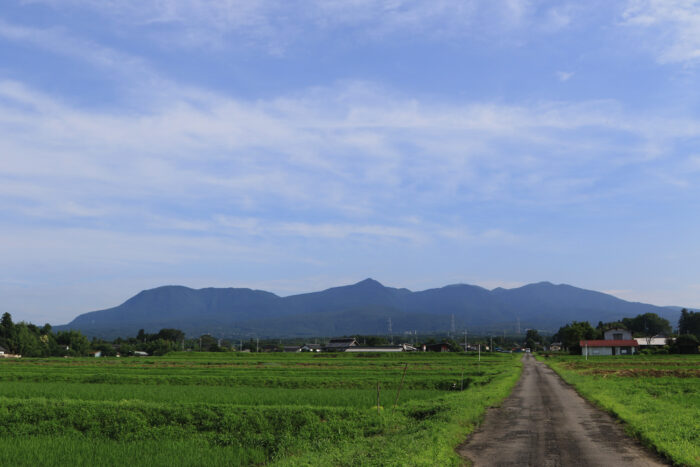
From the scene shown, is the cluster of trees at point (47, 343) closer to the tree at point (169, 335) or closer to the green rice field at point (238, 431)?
the tree at point (169, 335)

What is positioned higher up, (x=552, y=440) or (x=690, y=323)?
(x=690, y=323)

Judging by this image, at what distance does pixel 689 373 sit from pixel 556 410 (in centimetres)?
3194

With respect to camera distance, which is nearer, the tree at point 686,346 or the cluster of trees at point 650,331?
the tree at point 686,346

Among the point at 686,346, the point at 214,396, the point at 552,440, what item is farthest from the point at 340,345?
the point at 552,440

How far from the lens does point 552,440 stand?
16859 mm

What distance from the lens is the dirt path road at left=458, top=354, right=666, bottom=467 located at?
14.3m

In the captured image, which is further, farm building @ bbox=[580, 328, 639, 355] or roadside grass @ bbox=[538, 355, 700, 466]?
farm building @ bbox=[580, 328, 639, 355]

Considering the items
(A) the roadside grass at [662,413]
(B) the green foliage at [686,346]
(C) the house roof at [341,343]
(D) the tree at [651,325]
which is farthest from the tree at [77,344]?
(D) the tree at [651,325]

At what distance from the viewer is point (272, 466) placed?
50.0 feet

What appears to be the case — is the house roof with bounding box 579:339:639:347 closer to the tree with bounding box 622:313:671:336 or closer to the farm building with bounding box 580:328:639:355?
the farm building with bounding box 580:328:639:355

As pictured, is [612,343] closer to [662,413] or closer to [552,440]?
[662,413]

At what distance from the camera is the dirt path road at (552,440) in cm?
1434

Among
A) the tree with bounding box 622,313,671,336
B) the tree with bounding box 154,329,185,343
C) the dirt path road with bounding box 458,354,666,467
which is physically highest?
the tree with bounding box 622,313,671,336

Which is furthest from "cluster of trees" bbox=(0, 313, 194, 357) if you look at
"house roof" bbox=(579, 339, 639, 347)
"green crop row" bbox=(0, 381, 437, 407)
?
"house roof" bbox=(579, 339, 639, 347)
